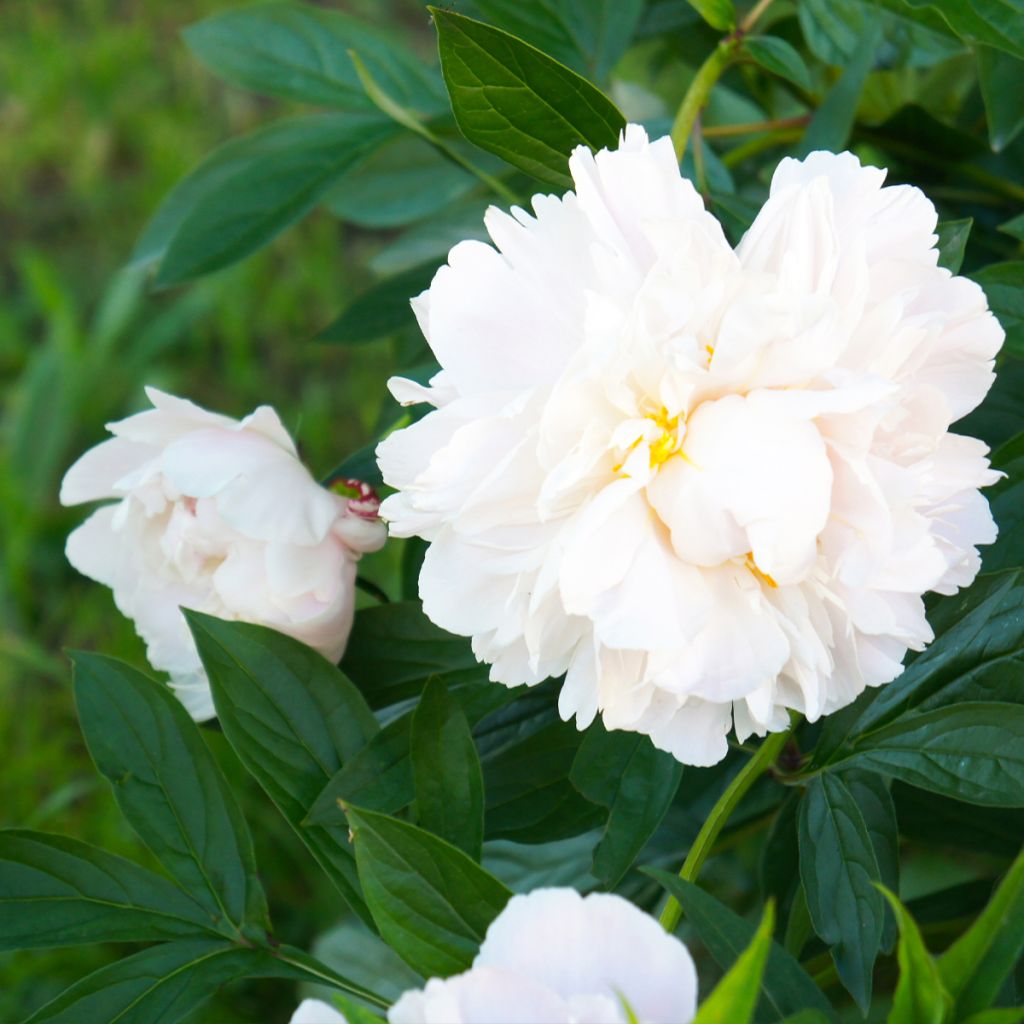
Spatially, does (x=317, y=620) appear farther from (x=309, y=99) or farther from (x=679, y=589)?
(x=309, y=99)

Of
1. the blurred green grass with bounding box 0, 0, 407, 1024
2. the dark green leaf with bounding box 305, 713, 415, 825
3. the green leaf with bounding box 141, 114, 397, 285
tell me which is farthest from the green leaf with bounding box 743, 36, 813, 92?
the blurred green grass with bounding box 0, 0, 407, 1024

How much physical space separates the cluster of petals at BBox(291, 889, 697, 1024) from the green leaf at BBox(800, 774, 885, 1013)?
12 centimetres

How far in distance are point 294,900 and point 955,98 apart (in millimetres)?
899

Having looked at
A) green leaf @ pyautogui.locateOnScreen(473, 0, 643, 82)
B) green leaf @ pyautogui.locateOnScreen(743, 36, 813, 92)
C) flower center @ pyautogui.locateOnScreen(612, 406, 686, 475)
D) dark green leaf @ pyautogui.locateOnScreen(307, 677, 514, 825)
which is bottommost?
→ dark green leaf @ pyautogui.locateOnScreen(307, 677, 514, 825)

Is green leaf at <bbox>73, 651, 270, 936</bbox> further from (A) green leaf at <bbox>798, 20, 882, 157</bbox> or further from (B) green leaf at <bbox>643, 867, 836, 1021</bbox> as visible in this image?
(A) green leaf at <bbox>798, 20, 882, 157</bbox>

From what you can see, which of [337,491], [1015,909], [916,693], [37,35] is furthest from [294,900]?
[37,35]

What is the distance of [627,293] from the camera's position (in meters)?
0.45

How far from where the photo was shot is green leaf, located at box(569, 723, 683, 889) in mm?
548

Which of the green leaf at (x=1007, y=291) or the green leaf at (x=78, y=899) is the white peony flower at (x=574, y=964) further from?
the green leaf at (x=1007, y=291)

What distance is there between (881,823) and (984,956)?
0.15 meters

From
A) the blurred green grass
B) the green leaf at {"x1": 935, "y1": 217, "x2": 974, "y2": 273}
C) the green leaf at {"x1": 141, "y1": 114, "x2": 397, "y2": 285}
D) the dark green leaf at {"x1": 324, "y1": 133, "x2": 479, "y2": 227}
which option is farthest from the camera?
the blurred green grass

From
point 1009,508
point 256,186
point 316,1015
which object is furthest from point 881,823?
point 256,186

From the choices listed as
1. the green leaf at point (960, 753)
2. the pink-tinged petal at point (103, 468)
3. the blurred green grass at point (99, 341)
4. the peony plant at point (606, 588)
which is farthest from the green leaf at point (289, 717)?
the blurred green grass at point (99, 341)

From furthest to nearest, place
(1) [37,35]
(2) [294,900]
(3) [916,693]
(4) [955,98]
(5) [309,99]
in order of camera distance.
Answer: (1) [37,35] → (2) [294,900] → (4) [955,98] → (5) [309,99] → (3) [916,693]
